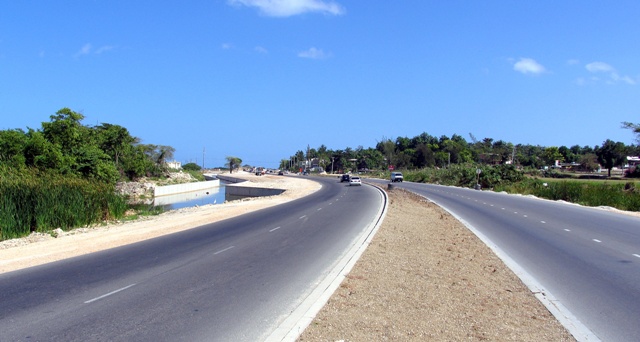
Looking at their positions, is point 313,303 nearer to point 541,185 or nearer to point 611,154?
point 541,185

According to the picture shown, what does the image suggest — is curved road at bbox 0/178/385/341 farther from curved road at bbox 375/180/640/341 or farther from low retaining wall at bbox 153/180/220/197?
low retaining wall at bbox 153/180/220/197

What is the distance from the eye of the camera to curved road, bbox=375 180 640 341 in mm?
7270

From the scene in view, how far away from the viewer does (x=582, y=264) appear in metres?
11.7

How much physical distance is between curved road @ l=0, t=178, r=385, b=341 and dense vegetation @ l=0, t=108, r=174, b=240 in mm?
7126

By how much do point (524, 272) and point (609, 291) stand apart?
5.87 ft

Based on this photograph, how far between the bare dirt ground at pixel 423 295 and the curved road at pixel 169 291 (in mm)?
821

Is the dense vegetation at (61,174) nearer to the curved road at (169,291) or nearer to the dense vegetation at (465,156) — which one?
the curved road at (169,291)

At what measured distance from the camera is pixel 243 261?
12359 millimetres

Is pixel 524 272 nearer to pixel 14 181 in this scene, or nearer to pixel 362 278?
pixel 362 278

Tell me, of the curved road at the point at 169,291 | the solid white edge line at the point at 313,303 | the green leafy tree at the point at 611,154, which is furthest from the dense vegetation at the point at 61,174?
the green leafy tree at the point at 611,154

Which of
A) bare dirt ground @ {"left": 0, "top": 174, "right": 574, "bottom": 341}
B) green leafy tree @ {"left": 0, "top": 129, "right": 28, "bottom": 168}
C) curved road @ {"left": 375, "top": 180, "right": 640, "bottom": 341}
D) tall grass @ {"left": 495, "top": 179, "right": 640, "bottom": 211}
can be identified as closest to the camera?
bare dirt ground @ {"left": 0, "top": 174, "right": 574, "bottom": 341}

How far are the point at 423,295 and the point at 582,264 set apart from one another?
535 cm

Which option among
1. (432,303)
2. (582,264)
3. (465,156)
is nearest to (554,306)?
(432,303)

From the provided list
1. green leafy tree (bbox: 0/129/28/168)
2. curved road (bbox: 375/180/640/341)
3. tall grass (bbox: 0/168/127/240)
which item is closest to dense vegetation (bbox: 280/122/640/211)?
curved road (bbox: 375/180/640/341)
